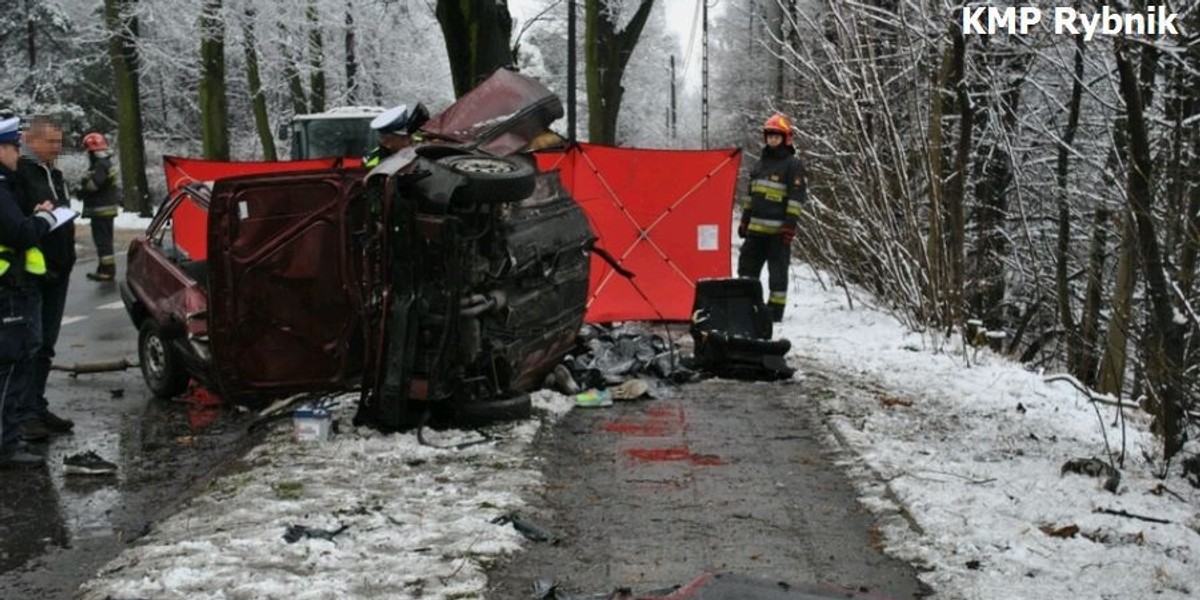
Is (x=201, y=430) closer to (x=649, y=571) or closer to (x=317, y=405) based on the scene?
(x=317, y=405)

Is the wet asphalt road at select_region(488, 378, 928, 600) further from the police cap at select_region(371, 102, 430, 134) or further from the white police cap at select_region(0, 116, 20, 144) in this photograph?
the white police cap at select_region(0, 116, 20, 144)

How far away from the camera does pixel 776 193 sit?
1248 centimetres

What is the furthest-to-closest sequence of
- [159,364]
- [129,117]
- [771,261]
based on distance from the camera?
[129,117]
[771,261]
[159,364]

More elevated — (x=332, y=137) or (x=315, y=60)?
(x=315, y=60)

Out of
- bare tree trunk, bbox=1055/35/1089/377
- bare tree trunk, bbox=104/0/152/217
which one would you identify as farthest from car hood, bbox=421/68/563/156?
bare tree trunk, bbox=104/0/152/217

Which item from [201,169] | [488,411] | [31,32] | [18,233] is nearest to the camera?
[18,233]

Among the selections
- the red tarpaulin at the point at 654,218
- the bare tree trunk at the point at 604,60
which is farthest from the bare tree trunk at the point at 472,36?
the bare tree trunk at the point at 604,60

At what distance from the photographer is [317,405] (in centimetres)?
795

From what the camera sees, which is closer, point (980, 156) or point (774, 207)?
point (774, 207)

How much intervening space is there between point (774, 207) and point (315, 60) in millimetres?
30491

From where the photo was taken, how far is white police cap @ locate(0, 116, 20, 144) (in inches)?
294

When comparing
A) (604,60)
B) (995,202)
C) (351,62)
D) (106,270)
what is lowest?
(106,270)

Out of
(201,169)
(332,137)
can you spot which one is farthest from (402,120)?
(332,137)

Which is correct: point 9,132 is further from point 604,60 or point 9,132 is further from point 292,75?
point 292,75
